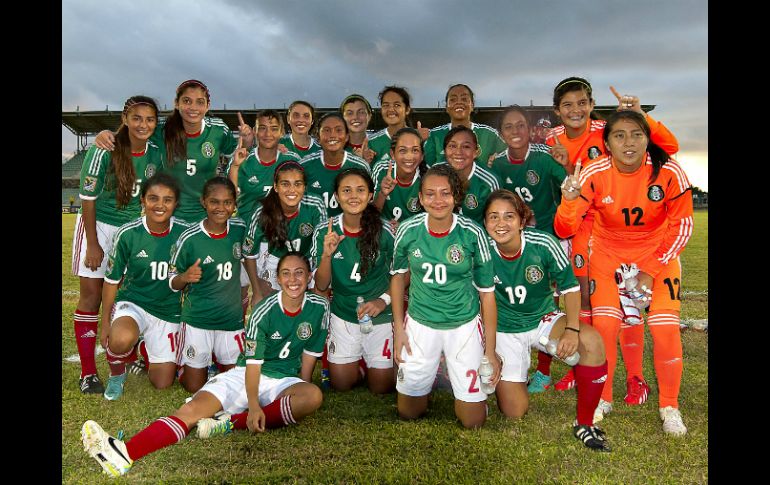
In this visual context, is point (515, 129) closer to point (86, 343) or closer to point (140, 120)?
point (140, 120)

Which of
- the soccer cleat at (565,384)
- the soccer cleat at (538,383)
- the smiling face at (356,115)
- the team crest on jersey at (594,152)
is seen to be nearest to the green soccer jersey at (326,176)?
the smiling face at (356,115)

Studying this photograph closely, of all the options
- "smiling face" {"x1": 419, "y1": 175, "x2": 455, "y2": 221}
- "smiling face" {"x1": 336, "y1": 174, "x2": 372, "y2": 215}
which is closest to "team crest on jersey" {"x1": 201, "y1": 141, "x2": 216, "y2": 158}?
"smiling face" {"x1": 336, "y1": 174, "x2": 372, "y2": 215}

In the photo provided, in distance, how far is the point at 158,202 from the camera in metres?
4.32

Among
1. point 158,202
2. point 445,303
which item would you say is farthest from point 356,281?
point 158,202

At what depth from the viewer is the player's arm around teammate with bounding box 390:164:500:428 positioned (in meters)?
3.59

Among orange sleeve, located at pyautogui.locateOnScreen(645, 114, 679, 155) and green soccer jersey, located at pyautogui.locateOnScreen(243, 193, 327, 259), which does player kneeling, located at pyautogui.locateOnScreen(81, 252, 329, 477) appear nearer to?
green soccer jersey, located at pyautogui.locateOnScreen(243, 193, 327, 259)

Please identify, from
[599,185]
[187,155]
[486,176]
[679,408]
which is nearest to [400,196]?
[486,176]

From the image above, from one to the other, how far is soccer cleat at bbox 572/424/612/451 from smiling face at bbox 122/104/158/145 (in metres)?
3.92

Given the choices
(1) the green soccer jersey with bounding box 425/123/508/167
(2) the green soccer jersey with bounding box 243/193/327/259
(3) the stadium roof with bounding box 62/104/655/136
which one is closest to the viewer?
(2) the green soccer jersey with bounding box 243/193/327/259

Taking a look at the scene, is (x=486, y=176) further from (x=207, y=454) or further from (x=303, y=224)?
(x=207, y=454)

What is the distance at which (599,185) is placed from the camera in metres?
3.82

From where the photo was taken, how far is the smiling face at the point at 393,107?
5.17 meters

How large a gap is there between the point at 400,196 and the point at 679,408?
259cm

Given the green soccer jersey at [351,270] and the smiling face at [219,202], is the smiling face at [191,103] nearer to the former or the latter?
the smiling face at [219,202]
